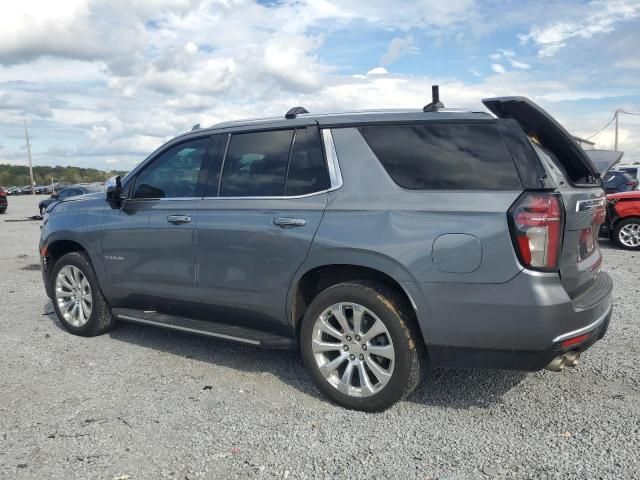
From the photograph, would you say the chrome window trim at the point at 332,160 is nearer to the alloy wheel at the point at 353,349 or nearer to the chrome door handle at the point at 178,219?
the alloy wheel at the point at 353,349

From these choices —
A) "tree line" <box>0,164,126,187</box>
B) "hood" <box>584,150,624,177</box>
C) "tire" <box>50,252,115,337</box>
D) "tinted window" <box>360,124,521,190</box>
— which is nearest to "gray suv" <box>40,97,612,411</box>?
"tinted window" <box>360,124,521,190</box>

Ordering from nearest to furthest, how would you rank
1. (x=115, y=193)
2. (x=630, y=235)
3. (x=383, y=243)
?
(x=383, y=243) < (x=115, y=193) < (x=630, y=235)

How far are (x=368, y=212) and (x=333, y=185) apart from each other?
35 cm

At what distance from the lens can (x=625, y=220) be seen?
10914 millimetres

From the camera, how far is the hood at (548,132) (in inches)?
136

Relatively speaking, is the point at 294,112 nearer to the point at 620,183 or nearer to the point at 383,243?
the point at 383,243

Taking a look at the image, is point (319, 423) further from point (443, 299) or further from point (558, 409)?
point (558, 409)

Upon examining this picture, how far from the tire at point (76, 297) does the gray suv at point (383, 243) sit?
775 millimetres

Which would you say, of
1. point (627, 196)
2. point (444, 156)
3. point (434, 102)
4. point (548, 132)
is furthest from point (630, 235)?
point (444, 156)

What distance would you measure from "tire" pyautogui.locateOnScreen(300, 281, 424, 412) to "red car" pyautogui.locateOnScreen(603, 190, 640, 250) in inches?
354

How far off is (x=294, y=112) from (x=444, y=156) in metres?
1.35

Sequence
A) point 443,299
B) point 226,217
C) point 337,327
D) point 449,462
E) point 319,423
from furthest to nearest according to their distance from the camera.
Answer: point 226,217 → point 337,327 → point 319,423 → point 443,299 → point 449,462

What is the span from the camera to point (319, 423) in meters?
3.52

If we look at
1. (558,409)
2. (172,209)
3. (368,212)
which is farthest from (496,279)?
(172,209)
